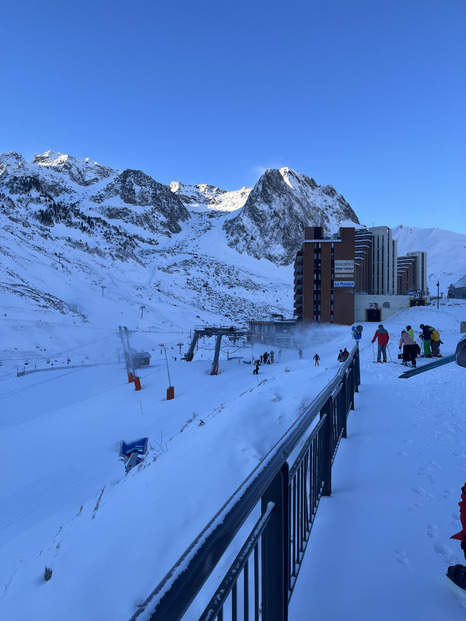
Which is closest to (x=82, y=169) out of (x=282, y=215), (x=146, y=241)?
(x=146, y=241)

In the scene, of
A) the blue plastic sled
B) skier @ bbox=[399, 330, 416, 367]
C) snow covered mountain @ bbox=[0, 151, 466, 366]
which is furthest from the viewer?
snow covered mountain @ bbox=[0, 151, 466, 366]

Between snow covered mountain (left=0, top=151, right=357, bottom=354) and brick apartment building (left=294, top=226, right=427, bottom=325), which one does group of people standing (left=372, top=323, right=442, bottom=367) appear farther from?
snow covered mountain (left=0, top=151, right=357, bottom=354)

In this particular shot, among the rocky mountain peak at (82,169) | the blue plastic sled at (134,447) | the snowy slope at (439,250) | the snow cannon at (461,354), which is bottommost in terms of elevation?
the blue plastic sled at (134,447)

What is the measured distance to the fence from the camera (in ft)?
3.33

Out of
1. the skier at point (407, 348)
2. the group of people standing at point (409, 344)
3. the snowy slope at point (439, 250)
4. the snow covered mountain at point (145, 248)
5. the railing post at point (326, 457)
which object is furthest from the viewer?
the snowy slope at point (439, 250)

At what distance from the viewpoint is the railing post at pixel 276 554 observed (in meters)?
1.85

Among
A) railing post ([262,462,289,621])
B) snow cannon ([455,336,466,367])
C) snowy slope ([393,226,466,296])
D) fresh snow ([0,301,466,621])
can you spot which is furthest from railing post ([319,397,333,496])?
snowy slope ([393,226,466,296])

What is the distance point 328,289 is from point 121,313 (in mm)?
27336

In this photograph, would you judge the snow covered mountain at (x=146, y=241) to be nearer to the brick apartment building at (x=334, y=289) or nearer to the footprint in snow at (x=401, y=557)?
the brick apartment building at (x=334, y=289)

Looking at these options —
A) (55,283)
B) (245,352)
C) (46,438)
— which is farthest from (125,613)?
(55,283)

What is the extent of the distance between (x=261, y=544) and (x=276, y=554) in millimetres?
150

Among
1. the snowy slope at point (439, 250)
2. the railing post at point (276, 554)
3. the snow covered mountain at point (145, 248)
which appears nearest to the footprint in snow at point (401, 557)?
the railing post at point (276, 554)

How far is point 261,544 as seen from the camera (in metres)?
1.81

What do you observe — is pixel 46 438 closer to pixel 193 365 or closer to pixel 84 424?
pixel 84 424
